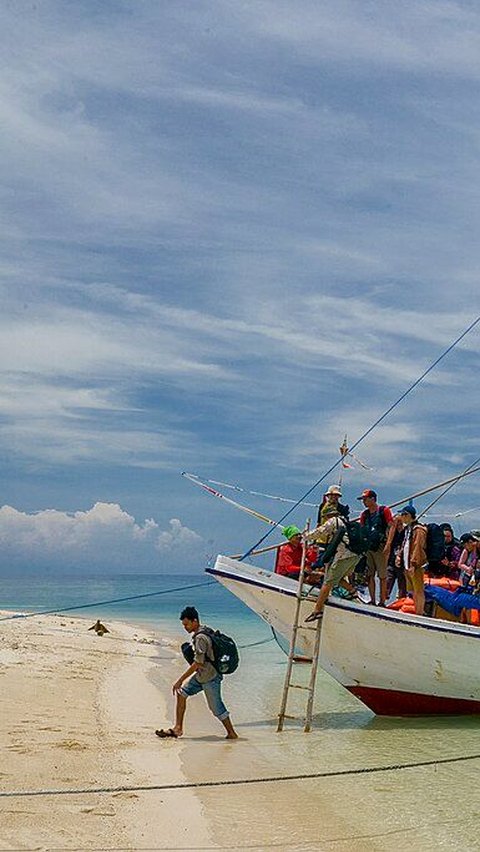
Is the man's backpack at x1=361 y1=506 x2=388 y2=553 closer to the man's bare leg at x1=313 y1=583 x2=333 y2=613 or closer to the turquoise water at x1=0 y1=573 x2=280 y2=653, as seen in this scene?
the man's bare leg at x1=313 y1=583 x2=333 y2=613

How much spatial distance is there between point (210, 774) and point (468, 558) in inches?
240

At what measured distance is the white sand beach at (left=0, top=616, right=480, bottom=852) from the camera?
698 centimetres

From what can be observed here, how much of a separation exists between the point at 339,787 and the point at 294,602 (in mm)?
3611

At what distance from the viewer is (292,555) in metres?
13.0

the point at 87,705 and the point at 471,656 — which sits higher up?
the point at 471,656

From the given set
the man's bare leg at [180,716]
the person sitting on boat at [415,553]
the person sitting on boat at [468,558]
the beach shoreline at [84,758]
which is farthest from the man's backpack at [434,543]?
the beach shoreline at [84,758]

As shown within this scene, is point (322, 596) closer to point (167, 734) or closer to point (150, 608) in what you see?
point (167, 734)

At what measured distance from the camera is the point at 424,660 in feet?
40.8

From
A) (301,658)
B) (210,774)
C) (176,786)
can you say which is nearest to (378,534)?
(301,658)

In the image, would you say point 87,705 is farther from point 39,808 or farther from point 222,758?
point 39,808

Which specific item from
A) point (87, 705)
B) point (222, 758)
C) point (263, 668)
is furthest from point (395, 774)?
point (263, 668)

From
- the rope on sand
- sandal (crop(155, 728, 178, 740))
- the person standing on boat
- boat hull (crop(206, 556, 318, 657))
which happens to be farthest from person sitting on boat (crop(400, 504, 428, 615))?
sandal (crop(155, 728, 178, 740))

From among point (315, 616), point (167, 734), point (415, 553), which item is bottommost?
point (167, 734)

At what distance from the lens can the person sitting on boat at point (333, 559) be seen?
38.4 ft
